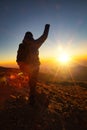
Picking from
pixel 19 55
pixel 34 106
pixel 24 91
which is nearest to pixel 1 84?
pixel 24 91

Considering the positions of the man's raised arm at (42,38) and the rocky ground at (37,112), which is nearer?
the rocky ground at (37,112)

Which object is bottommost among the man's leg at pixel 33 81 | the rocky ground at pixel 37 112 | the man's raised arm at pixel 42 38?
the rocky ground at pixel 37 112

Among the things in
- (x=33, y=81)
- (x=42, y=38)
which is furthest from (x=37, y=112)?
(x=42, y=38)

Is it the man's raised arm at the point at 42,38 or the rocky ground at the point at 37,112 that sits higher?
the man's raised arm at the point at 42,38

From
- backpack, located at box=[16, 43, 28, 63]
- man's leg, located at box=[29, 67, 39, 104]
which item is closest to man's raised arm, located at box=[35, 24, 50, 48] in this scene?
backpack, located at box=[16, 43, 28, 63]

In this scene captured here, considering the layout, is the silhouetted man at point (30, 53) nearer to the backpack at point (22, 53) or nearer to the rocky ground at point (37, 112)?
the backpack at point (22, 53)

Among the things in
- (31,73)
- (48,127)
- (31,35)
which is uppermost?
(31,35)

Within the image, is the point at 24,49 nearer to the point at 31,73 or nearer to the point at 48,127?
the point at 31,73

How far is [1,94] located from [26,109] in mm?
1948

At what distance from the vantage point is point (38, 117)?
8156 millimetres

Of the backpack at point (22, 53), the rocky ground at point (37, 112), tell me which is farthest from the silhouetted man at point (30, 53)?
the rocky ground at point (37, 112)

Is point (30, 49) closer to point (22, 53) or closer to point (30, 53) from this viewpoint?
point (30, 53)

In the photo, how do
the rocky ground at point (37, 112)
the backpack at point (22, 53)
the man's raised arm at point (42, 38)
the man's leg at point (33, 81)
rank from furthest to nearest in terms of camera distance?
the man's leg at point (33, 81) → the man's raised arm at point (42, 38) → the backpack at point (22, 53) → the rocky ground at point (37, 112)

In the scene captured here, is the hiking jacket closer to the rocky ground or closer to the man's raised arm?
the man's raised arm
